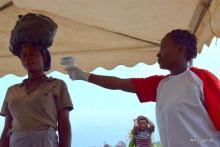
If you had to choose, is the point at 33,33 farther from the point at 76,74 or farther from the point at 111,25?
the point at 111,25

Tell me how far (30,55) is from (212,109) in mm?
909

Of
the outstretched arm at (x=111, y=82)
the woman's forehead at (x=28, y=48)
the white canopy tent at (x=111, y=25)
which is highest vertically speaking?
the white canopy tent at (x=111, y=25)

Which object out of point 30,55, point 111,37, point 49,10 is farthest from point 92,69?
point 30,55

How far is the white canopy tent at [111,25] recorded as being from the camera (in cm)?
252

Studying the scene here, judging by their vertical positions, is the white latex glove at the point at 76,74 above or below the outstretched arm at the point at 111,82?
above

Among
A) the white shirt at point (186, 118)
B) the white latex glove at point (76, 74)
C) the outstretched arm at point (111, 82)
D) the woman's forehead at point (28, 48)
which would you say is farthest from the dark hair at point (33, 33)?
the white shirt at point (186, 118)

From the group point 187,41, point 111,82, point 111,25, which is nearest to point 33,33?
point 111,82

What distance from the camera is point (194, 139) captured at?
1.86m

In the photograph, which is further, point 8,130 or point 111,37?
point 111,37

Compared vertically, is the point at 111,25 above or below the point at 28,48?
above

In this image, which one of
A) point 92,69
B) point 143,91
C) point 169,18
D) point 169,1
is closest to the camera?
point 143,91

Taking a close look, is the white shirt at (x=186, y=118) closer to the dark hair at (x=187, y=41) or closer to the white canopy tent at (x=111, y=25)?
the dark hair at (x=187, y=41)

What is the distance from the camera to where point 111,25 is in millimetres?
2898

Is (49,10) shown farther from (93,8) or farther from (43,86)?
(43,86)
